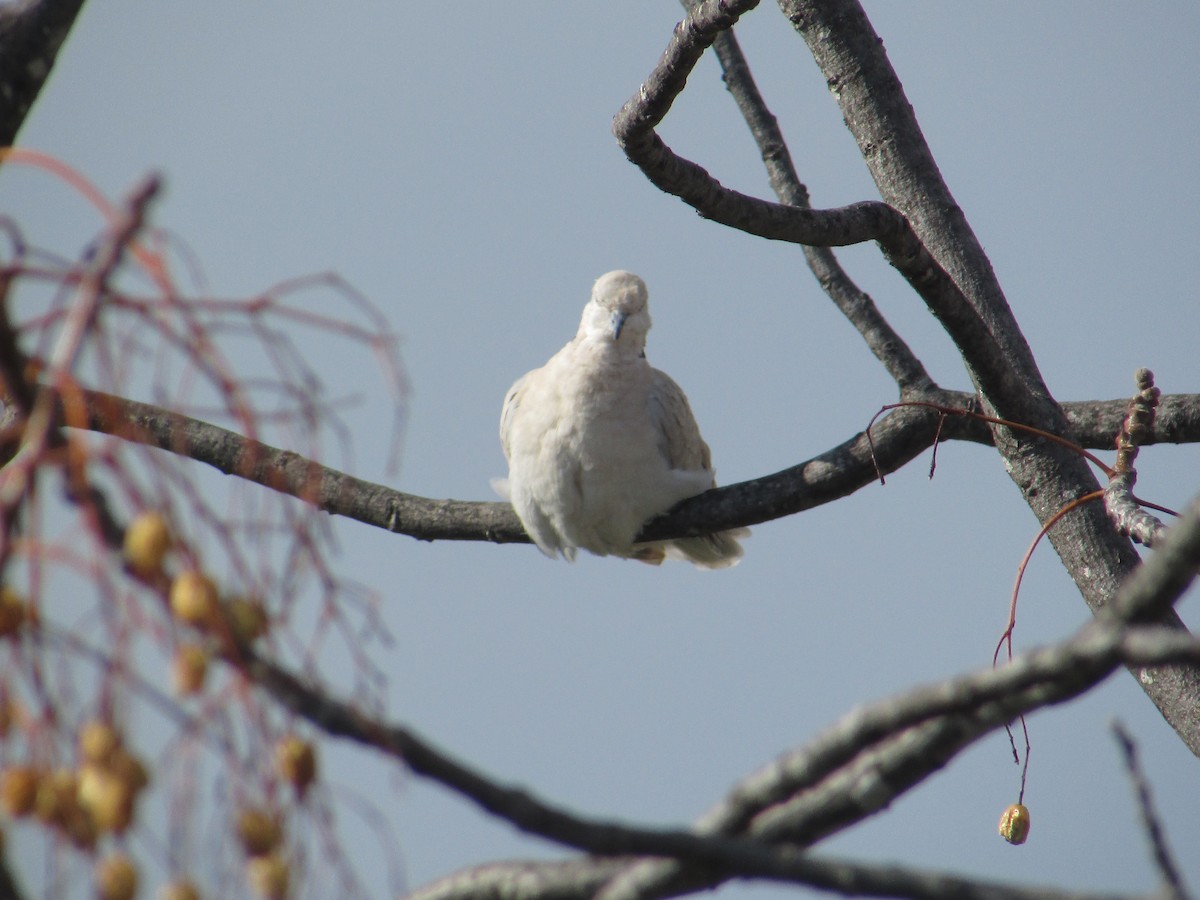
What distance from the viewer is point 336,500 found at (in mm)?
4602

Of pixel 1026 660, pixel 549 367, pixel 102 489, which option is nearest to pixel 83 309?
pixel 102 489

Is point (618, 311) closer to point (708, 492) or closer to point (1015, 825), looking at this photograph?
point (708, 492)

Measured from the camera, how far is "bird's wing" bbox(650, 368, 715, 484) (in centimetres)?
484

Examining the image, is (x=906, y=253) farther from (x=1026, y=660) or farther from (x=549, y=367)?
(x=1026, y=660)

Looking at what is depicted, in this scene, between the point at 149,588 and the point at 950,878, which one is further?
the point at 950,878

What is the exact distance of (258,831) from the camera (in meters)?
1.38

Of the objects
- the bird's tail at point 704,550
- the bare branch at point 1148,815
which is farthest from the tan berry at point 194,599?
the bird's tail at point 704,550

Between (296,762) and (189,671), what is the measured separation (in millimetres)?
168

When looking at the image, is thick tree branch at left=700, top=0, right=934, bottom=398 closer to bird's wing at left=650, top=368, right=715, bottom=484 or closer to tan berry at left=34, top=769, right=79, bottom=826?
bird's wing at left=650, top=368, right=715, bottom=484

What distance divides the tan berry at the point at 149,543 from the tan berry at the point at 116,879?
0.31 metres

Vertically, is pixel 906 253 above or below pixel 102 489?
above

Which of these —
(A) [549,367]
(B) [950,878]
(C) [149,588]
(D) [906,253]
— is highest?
(A) [549,367]

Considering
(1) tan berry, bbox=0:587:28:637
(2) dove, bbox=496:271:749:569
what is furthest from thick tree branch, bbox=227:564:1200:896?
(2) dove, bbox=496:271:749:569

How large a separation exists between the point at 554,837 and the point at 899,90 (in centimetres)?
371
